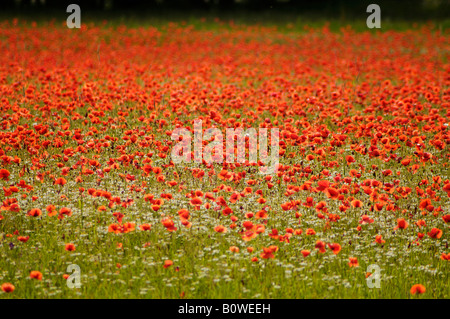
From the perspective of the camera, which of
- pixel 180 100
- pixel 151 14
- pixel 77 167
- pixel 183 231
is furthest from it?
pixel 151 14

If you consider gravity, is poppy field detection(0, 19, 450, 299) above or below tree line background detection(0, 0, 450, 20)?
below

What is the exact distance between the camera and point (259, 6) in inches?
977

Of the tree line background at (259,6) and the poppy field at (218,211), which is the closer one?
the poppy field at (218,211)

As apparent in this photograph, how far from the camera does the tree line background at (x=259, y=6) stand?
24.0m

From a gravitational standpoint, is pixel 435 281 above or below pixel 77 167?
below

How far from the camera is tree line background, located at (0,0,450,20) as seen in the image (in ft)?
78.7

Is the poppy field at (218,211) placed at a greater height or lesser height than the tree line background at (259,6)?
lesser

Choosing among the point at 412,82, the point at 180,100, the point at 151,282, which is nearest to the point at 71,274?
the point at 151,282

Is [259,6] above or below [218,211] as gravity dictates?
above

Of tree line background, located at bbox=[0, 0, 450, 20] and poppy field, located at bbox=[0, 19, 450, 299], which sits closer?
poppy field, located at bbox=[0, 19, 450, 299]

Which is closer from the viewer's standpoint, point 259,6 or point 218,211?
point 218,211

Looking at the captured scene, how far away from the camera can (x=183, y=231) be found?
5277 millimetres
